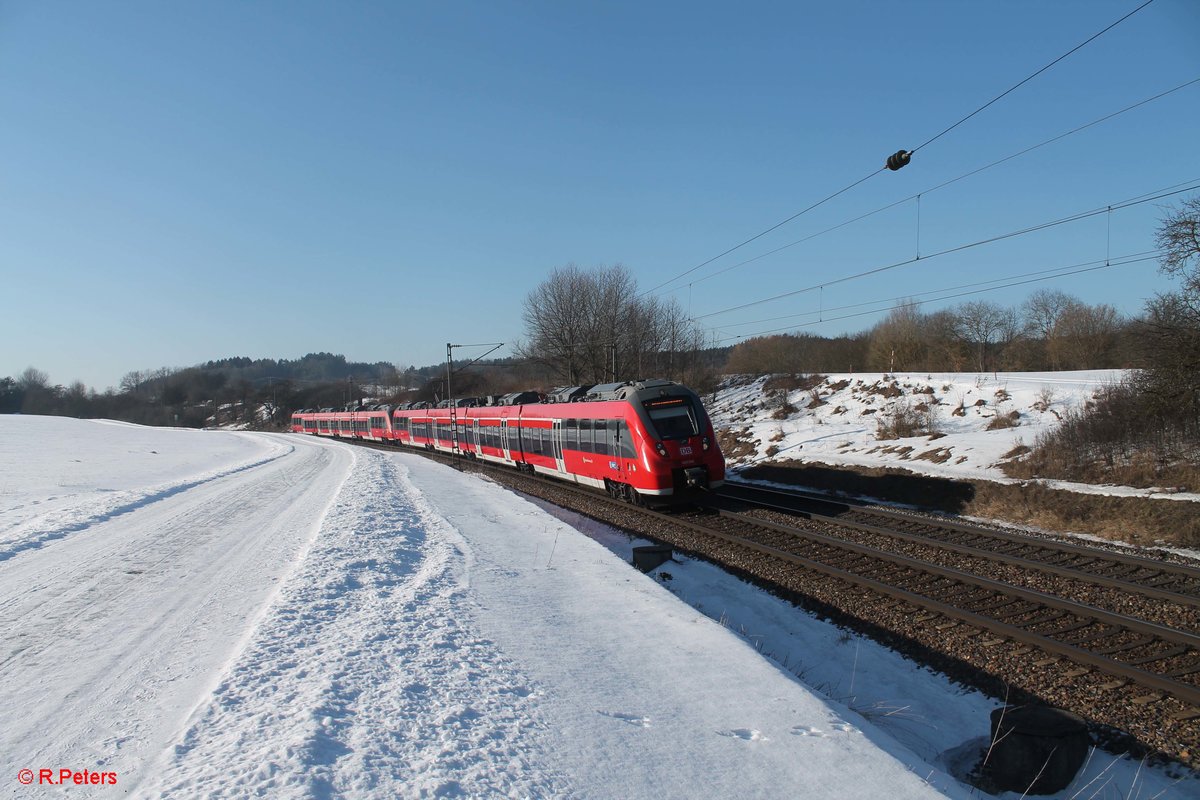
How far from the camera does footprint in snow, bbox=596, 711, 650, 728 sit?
14.2ft

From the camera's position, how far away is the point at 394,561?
28.8 feet

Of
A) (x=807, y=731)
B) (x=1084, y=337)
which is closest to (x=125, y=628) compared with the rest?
(x=807, y=731)

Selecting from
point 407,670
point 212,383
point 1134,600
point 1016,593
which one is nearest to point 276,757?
point 407,670

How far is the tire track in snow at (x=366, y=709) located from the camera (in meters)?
3.40

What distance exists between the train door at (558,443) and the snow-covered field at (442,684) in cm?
1106

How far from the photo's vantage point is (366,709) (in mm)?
4211

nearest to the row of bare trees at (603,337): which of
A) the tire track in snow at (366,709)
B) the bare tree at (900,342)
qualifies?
the bare tree at (900,342)

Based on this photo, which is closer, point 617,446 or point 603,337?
point 617,446

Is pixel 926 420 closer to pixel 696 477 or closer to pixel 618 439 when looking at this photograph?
pixel 696 477

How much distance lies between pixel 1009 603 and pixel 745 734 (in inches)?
232

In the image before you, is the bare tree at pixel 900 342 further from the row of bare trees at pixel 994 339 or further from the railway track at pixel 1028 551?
the railway track at pixel 1028 551

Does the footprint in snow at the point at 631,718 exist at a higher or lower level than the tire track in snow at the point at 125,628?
lower

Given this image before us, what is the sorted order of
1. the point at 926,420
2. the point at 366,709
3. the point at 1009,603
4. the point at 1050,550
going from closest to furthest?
the point at 366,709, the point at 1009,603, the point at 1050,550, the point at 926,420

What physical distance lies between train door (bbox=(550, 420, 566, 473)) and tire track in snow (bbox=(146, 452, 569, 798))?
14335 mm
